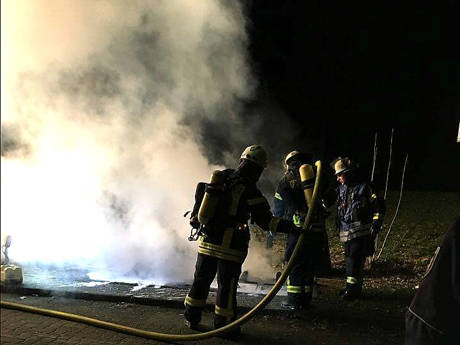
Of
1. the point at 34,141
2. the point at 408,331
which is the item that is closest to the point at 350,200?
the point at 408,331

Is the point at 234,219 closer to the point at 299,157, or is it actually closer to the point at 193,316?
the point at 193,316

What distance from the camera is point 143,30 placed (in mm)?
8977

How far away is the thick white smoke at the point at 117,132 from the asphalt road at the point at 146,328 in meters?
1.71

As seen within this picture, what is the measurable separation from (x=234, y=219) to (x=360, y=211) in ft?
7.56

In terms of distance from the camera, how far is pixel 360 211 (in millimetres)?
5820

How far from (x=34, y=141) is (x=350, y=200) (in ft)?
19.6

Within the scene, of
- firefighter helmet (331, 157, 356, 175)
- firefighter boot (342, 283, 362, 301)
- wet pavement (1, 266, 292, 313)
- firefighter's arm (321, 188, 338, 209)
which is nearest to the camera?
wet pavement (1, 266, 292, 313)

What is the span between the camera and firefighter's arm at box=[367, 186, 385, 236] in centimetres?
571

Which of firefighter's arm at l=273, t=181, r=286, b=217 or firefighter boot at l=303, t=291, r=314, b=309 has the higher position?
firefighter's arm at l=273, t=181, r=286, b=217

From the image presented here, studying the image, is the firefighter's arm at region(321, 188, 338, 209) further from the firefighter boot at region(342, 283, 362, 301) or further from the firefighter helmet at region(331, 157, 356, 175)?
the firefighter boot at region(342, 283, 362, 301)

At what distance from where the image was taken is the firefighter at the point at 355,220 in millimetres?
5719

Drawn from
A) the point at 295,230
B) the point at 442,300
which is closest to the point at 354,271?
the point at 295,230

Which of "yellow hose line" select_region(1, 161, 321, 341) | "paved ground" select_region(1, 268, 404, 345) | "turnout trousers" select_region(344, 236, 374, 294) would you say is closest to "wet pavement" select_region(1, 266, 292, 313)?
"paved ground" select_region(1, 268, 404, 345)

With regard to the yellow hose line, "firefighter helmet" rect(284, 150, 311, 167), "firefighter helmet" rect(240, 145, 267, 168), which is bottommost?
the yellow hose line
